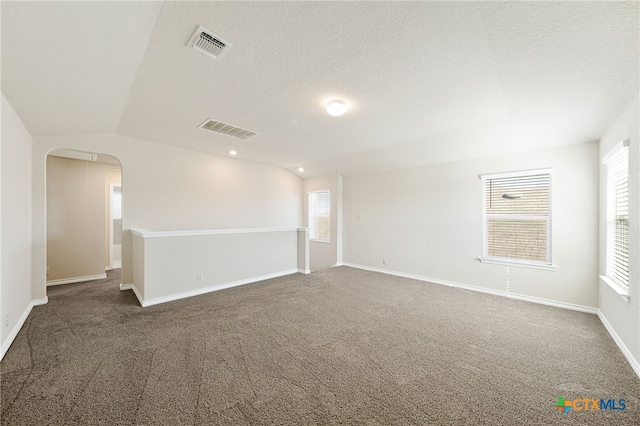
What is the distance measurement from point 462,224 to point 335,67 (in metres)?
3.73

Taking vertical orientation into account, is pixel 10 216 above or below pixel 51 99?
Result: below

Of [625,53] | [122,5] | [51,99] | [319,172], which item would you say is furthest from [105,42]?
[319,172]

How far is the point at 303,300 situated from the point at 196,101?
10.3ft

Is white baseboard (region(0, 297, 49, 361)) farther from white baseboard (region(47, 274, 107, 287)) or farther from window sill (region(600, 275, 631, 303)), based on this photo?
window sill (region(600, 275, 631, 303))

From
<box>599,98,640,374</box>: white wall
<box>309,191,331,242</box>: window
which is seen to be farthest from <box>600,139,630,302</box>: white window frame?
<box>309,191,331,242</box>: window

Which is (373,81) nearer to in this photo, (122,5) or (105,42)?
(122,5)

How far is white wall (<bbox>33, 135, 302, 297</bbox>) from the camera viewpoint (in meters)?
3.70

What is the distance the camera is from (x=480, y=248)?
4379mm

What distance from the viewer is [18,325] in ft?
9.09

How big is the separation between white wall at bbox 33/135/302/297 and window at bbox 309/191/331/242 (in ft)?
3.70

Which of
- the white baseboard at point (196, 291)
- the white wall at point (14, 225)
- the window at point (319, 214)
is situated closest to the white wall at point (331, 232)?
the window at point (319, 214)

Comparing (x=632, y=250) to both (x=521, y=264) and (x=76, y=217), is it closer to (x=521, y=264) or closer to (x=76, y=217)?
(x=521, y=264)

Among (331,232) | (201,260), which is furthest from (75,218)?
(331,232)

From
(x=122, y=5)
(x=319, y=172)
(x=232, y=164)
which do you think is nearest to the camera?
(x=122, y=5)
